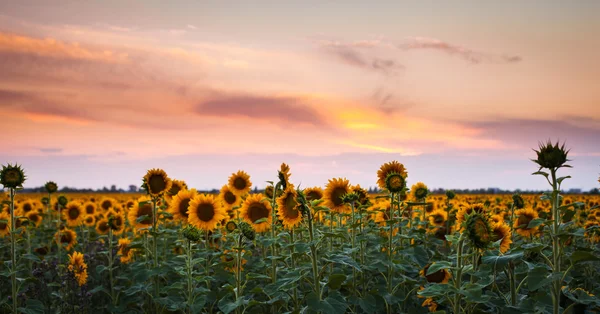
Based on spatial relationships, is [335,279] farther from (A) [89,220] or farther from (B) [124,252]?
(A) [89,220]

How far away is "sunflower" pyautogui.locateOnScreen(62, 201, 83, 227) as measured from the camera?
1434 cm

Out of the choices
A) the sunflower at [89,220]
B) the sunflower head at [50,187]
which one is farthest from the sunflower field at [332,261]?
the sunflower at [89,220]

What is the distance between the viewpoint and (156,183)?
331 inches

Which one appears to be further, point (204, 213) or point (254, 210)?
point (204, 213)

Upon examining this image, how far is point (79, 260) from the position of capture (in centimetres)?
956

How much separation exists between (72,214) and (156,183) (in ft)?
25.3

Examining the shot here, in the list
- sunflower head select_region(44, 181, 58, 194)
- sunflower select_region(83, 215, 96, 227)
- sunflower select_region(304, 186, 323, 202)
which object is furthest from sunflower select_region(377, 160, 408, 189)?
sunflower select_region(83, 215, 96, 227)

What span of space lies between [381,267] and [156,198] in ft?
14.5

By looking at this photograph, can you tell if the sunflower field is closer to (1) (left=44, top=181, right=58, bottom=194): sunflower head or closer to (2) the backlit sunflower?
(2) the backlit sunflower

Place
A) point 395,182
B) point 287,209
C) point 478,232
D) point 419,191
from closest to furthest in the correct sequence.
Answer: point 478,232, point 287,209, point 395,182, point 419,191

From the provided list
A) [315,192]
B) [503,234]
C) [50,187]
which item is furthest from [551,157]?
[50,187]

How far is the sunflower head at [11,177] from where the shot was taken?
7.63m

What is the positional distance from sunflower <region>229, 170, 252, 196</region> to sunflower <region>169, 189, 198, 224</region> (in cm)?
149

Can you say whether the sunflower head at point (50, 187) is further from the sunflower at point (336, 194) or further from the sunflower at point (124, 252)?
the sunflower at point (336, 194)
